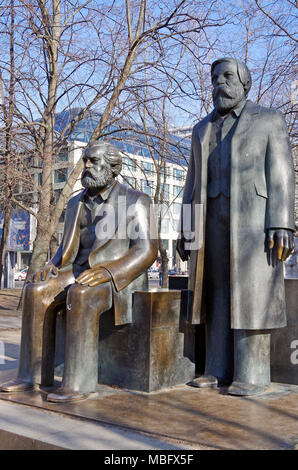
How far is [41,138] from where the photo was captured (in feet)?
42.1

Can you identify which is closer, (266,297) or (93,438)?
(93,438)

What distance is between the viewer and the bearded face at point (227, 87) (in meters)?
4.85

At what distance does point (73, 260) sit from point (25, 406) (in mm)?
1408

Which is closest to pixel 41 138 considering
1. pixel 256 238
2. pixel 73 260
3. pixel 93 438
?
pixel 73 260

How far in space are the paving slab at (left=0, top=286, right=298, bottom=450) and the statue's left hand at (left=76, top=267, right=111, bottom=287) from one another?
0.88 m

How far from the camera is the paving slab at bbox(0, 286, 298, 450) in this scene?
332 cm

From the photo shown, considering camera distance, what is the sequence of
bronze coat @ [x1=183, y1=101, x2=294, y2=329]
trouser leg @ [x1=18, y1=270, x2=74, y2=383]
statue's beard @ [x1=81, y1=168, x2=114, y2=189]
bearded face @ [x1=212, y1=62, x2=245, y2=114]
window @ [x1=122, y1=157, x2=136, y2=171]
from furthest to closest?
window @ [x1=122, y1=157, x2=136, y2=171] < statue's beard @ [x1=81, y1=168, x2=114, y2=189] < bearded face @ [x1=212, y1=62, x2=245, y2=114] < trouser leg @ [x1=18, y1=270, x2=74, y2=383] < bronze coat @ [x1=183, y1=101, x2=294, y2=329]

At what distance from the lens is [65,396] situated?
4234 mm

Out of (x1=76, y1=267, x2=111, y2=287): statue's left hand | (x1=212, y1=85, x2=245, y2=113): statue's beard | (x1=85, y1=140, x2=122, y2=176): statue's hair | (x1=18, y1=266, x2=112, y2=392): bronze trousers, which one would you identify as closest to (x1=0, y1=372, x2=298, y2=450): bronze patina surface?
(x1=18, y1=266, x2=112, y2=392): bronze trousers

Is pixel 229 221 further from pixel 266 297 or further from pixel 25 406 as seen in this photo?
pixel 25 406

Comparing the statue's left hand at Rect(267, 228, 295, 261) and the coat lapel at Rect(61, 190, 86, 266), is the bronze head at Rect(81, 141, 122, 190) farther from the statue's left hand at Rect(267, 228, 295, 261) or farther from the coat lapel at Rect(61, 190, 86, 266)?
the statue's left hand at Rect(267, 228, 295, 261)

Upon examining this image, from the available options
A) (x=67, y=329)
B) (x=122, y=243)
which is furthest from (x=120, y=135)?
(x=67, y=329)
